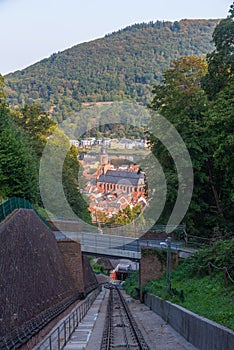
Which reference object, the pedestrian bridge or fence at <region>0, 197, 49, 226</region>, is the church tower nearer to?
the pedestrian bridge

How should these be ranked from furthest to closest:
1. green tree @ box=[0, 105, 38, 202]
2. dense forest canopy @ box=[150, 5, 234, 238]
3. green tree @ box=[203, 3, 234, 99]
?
green tree @ box=[0, 105, 38, 202]
dense forest canopy @ box=[150, 5, 234, 238]
green tree @ box=[203, 3, 234, 99]

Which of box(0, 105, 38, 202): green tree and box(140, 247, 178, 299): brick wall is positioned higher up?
box(0, 105, 38, 202): green tree

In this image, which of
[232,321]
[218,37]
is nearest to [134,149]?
[218,37]

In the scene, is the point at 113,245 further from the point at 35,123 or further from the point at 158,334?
the point at 35,123

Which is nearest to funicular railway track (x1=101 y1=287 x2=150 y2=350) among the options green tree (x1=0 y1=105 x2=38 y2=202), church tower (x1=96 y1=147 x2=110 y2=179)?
green tree (x1=0 y1=105 x2=38 y2=202)

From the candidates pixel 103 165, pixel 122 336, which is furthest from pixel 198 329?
pixel 103 165

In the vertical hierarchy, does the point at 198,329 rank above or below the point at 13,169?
below

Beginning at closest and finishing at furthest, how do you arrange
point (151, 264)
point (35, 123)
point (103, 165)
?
point (151, 264) → point (35, 123) → point (103, 165)
